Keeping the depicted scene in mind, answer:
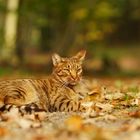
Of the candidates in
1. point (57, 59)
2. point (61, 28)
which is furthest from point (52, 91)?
point (61, 28)

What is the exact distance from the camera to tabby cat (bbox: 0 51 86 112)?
9.98 metres

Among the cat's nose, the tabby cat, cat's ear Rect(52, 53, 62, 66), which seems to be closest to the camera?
the tabby cat

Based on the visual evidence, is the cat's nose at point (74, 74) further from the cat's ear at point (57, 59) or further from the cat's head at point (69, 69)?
the cat's ear at point (57, 59)

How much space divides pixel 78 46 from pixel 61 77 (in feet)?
65.7

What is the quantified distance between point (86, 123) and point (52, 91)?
2.21 meters

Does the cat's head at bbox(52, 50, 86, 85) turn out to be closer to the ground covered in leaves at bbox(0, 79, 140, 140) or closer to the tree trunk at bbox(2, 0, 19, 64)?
the ground covered in leaves at bbox(0, 79, 140, 140)

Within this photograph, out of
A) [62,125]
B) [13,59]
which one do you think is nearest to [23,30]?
[13,59]

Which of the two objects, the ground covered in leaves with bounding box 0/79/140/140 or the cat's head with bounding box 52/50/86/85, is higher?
the cat's head with bounding box 52/50/86/85

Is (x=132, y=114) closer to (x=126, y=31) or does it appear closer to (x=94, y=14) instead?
(x=94, y=14)

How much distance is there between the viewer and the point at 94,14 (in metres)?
28.2

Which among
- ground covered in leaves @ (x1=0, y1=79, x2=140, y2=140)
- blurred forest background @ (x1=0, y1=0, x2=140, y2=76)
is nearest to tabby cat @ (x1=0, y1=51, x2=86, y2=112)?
ground covered in leaves @ (x1=0, y1=79, x2=140, y2=140)

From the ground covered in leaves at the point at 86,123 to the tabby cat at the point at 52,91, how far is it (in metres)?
0.31

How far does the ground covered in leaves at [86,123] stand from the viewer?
7234 millimetres

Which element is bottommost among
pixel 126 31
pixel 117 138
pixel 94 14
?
pixel 117 138
